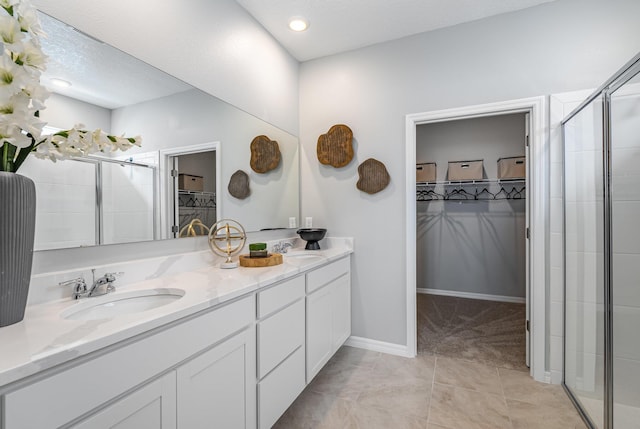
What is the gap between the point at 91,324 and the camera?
0.89m

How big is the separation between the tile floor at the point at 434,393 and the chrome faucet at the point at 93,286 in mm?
1185

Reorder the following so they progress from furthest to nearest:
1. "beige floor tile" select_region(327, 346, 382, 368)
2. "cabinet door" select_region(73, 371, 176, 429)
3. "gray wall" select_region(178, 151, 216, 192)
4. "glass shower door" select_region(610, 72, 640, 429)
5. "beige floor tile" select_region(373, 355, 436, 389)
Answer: "beige floor tile" select_region(327, 346, 382, 368) → "beige floor tile" select_region(373, 355, 436, 389) → "gray wall" select_region(178, 151, 216, 192) → "glass shower door" select_region(610, 72, 640, 429) → "cabinet door" select_region(73, 371, 176, 429)

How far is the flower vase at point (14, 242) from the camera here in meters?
0.85

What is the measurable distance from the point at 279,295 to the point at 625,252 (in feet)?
5.49

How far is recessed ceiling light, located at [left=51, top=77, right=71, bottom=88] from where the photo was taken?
3.97 ft

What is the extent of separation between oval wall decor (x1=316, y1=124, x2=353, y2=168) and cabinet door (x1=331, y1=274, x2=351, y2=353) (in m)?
1.00

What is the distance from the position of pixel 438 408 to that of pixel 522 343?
1.38 m

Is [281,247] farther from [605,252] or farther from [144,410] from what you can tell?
[605,252]

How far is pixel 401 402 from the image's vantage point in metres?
1.95

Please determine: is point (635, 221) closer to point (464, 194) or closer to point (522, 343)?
point (522, 343)

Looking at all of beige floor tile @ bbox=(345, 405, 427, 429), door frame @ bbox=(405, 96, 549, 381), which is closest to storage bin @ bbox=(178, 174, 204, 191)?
beige floor tile @ bbox=(345, 405, 427, 429)

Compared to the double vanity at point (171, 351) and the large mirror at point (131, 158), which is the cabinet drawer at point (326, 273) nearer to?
the double vanity at point (171, 351)

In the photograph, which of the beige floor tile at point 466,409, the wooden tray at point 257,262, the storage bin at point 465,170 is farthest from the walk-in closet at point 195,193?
the storage bin at point 465,170

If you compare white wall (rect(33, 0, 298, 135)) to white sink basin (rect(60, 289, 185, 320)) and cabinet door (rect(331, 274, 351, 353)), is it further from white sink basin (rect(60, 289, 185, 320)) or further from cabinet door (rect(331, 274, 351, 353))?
cabinet door (rect(331, 274, 351, 353))
